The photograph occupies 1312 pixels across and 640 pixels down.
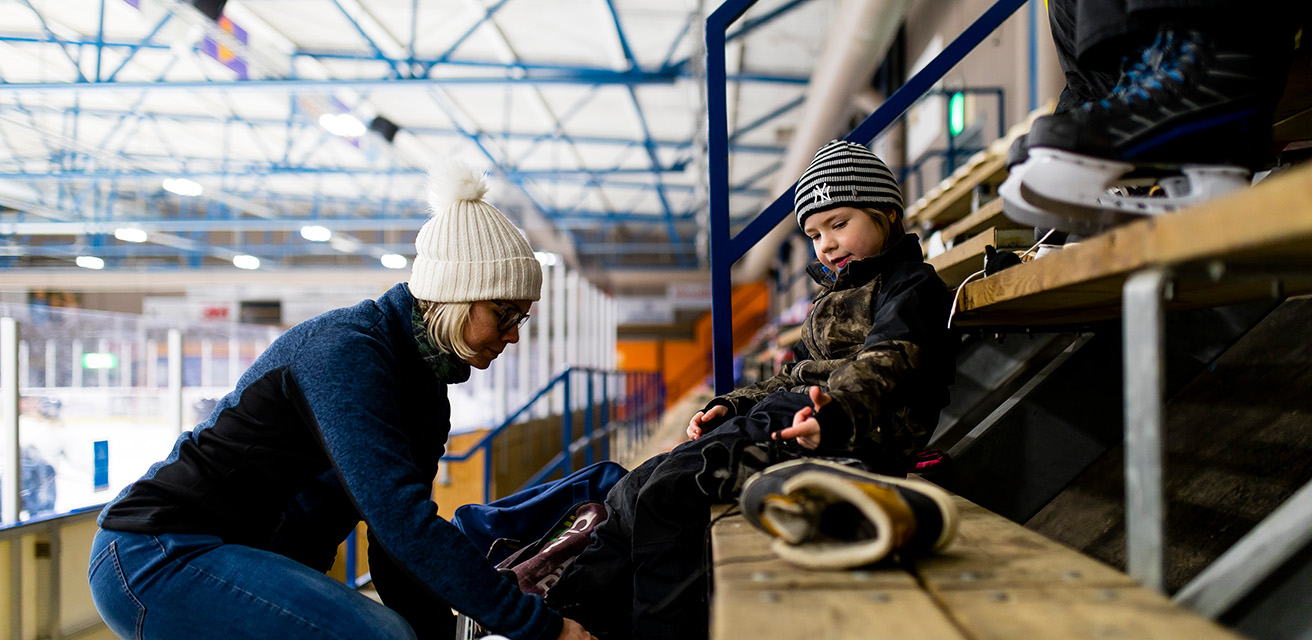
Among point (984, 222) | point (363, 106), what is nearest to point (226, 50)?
point (363, 106)

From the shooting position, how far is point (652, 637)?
1.17 metres

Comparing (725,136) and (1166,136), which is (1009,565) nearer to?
(1166,136)

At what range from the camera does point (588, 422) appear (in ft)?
21.9

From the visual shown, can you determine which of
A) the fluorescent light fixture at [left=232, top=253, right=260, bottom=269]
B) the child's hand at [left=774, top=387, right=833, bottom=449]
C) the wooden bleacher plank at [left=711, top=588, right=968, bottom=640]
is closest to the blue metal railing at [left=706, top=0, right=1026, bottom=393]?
the child's hand at [left=774, top=387, right=833, bottom=449]

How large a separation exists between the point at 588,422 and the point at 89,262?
53.7 feet

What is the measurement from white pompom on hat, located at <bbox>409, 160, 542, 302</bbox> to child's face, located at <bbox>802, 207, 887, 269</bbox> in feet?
1.82

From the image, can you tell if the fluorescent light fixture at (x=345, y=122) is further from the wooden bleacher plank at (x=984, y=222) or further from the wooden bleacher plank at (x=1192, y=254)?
the wooden bleacher plank at (x=1192, y=254)

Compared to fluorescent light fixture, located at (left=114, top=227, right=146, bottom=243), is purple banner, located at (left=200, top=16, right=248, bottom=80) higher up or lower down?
higher up

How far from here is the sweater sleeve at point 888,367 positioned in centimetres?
107

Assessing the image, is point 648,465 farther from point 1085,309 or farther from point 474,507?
point 1085,309

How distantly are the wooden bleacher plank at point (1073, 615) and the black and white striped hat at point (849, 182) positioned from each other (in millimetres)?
847

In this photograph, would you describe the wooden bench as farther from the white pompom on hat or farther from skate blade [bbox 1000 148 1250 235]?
the white pompom on hat

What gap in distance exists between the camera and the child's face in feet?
4.69

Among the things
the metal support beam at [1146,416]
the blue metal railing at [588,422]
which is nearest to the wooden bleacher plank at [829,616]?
the metal support beam at [1146,416]
